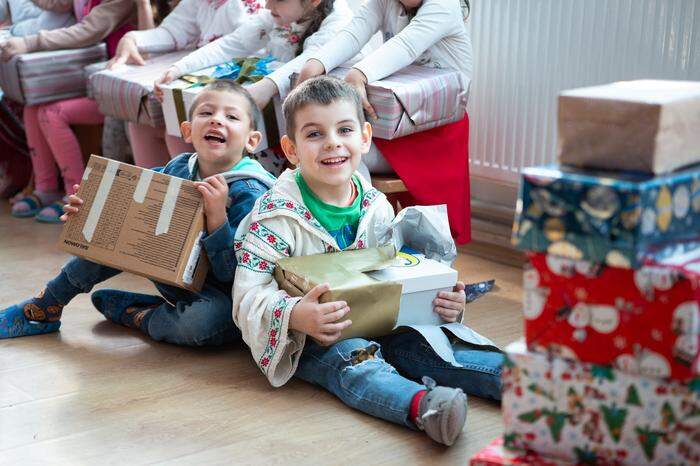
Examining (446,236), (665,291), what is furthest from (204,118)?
(665,291)

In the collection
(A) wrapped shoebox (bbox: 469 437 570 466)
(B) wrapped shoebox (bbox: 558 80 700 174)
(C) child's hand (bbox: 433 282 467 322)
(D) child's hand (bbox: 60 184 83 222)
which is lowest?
(C) child's hand (bbox: 433 282 467 322)

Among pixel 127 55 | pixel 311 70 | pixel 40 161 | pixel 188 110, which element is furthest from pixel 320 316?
pixel 40 161

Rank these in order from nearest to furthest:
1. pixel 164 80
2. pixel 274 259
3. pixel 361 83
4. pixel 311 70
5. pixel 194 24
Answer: pixel 274 259 → pixel 361 83 → pixel 311 70 → pixel 164 80 → pixel 194 24

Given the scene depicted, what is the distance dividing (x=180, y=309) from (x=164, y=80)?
0.96 metres

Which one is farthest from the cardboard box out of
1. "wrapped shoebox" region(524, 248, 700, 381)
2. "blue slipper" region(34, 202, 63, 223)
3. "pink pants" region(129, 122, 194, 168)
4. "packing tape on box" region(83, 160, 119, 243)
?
"blue slipper" region(34, 202, 63, 223)

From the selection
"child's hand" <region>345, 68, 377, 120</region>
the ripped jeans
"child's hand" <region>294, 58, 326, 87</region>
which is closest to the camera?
Answer: the ripped jeans

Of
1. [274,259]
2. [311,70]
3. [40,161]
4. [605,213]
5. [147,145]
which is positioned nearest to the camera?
[605,213]

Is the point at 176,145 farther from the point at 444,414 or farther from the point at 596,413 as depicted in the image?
the point at 596,413

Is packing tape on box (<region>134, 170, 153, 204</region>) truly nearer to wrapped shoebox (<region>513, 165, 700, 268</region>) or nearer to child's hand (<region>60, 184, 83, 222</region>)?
child's hand (<region>60, 184, 83, 222</region>)

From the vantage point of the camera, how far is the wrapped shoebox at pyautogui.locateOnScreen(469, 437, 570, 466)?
3.77 ft

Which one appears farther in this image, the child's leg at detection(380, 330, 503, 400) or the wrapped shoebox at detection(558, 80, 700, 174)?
the child's leg at detection(380, 330, 503, 400)

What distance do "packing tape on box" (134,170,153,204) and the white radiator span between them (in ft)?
3.89

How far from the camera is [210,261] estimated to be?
192 cm

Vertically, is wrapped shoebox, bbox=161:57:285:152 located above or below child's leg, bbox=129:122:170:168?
above
